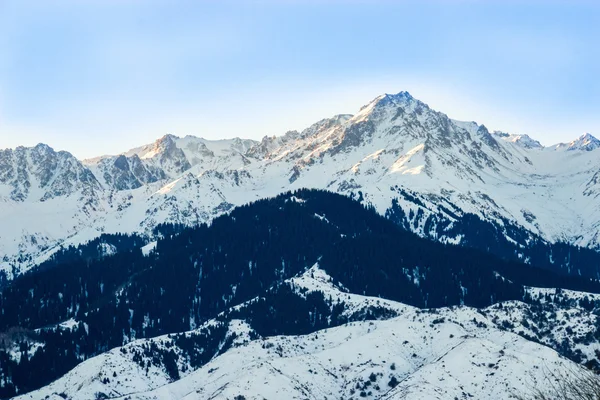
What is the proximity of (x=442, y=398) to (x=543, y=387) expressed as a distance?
2262 centimetres

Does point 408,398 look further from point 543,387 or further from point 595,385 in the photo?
point 595,385

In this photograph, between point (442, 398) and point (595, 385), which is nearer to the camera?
point (595, 385)

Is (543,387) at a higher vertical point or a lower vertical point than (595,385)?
lower

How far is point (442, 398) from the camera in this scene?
19950cm

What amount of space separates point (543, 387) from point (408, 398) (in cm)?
3035

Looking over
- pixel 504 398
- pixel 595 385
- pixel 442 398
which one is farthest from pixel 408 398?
pixel 595 385

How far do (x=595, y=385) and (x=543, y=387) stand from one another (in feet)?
359

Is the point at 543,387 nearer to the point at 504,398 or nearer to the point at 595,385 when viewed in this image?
the point at 504,398

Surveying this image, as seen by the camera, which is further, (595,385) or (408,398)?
(408,398)

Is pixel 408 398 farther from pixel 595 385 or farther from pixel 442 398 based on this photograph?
pixel 595 385

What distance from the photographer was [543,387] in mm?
199625

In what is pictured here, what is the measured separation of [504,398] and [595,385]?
10716cm

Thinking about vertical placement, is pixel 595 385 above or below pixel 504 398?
above

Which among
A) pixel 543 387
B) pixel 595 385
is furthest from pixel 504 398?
pixel 595 385
